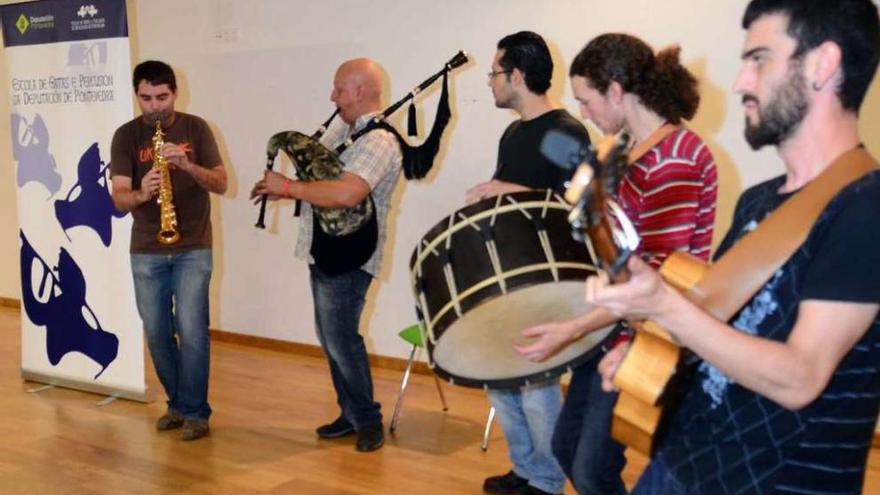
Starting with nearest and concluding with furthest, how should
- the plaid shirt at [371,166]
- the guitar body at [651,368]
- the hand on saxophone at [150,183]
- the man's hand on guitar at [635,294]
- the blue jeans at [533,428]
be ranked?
the man's hand on guitar at [635,294], the guitar body at [651,368], the blue jeans at [533,428], the plaid shirt at [371,166], the hand on saxophone at [150,183]

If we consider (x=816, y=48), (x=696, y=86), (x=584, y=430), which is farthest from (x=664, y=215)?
(x=816, y=48)

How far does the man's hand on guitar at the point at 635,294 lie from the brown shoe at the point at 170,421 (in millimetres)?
3258

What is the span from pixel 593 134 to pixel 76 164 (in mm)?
2521

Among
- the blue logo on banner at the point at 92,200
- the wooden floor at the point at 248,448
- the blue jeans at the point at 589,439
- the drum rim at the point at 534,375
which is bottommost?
the wooden floor at the point at 248,448

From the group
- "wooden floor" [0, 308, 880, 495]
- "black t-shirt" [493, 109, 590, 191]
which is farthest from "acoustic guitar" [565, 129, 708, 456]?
"wooden floor" [0, 308, 880, 495]

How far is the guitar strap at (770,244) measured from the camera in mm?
1343

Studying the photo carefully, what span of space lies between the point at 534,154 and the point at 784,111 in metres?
1.56

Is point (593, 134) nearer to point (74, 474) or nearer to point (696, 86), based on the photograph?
point (696, 86)

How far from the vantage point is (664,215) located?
7.08 ft

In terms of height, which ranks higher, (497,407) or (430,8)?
(430,8)

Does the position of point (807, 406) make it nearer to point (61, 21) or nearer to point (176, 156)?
point (176, 156)

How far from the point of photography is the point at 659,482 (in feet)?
5.34

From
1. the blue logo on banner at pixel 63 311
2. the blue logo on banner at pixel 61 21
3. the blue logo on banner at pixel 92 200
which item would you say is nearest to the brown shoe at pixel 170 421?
the blue logo on banner at pixel 63 311

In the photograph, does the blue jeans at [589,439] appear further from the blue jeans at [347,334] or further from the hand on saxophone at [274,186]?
the hand on saxophone at [274,186]
